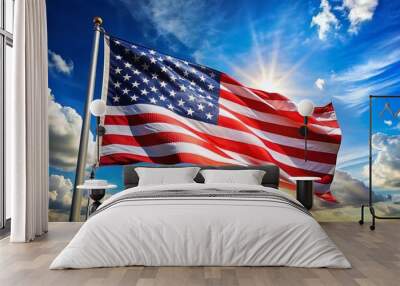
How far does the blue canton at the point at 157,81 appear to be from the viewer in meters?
6.40

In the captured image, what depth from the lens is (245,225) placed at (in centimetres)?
374

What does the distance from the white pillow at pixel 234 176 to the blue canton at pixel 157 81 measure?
2.71 feet

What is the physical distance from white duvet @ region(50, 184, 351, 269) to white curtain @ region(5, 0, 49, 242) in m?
1.32

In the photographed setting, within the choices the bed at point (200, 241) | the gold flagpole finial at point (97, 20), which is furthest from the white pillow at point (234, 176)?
the gold flagpole finial at point (97, 20)

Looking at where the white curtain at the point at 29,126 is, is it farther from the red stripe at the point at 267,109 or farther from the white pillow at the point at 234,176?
the red stripe at the point at 267,109

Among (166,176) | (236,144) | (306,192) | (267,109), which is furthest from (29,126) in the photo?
(306,192)

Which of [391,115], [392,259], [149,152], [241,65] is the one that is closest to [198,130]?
[149,152]

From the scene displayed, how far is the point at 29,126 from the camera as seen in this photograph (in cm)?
486

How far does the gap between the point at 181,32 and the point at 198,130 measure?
4.62 ft

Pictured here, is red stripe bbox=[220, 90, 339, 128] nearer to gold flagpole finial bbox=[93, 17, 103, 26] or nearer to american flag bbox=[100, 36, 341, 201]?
american flag bbox=[100, 36, 341, 201]

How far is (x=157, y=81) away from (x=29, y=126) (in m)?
2.05

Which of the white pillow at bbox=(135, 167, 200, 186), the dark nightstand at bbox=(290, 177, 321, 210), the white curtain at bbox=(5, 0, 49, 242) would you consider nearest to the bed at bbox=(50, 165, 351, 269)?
the white curtain at bbox=(5, 0, 49, 242)

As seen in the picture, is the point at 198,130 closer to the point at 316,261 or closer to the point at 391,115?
the point at 391,115

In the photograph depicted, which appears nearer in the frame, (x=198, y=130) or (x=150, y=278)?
(x=150, y=278)
